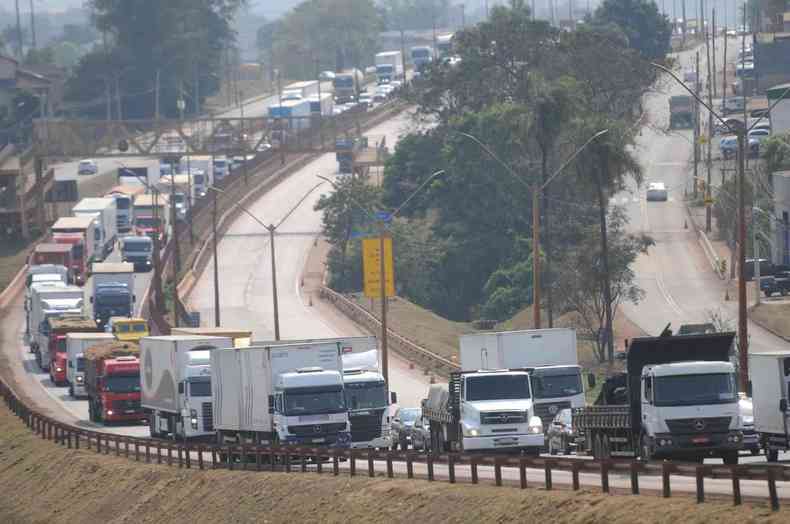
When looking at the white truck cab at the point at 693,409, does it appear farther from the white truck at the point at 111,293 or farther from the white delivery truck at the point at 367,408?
the white truck at the point at 111,293

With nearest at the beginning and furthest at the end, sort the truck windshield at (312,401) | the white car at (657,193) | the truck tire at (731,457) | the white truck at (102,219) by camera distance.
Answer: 1. the truck tire at (731,457)
2. the truck windshield at (312,401)
3. the white truck at (102,219)
4. the white car at (657,193)

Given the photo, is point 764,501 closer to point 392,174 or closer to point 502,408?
point 502,408

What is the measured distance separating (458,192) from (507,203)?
196 inches

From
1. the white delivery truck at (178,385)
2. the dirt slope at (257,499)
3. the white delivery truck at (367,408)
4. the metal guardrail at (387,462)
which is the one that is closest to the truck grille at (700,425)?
the metal guardrail at (387,462)

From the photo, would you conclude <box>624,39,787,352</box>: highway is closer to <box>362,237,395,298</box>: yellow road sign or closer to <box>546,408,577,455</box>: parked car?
<box>362,237,395,298</box>: yellow road sign

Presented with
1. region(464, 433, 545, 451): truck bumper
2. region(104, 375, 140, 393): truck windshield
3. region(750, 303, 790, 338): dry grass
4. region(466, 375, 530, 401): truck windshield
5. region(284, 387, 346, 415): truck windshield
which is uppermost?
region(466, 375, 530, 401): truck windshield

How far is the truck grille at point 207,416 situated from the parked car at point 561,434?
1270 centimetres

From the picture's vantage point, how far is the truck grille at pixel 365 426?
51.2 metres

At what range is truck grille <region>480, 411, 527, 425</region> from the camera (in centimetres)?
4575

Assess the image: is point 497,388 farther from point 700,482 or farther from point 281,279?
point 281,279

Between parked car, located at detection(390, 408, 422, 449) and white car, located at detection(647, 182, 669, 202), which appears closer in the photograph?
parked car, located at detection(390, 408, 422, 449)

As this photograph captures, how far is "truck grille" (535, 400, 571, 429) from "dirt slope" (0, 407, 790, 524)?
333 inches

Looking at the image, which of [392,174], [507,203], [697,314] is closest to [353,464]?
[697,314]

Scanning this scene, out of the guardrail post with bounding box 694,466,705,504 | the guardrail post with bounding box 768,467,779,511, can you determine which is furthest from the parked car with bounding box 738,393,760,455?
the guardrail post with bounding box 768,467,779,511
